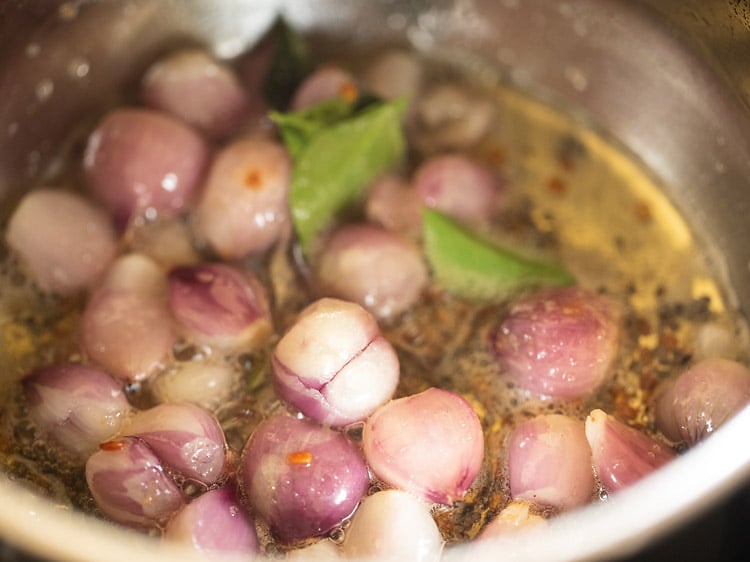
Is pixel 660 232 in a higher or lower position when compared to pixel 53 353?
higher

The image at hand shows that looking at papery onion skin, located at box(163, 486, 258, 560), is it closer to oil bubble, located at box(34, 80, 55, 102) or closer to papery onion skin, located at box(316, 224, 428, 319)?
papery onion skin, located at box(316, 224, 428, 319)

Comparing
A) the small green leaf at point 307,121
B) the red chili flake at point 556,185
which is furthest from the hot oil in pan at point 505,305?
the small green leaf at point 307,121

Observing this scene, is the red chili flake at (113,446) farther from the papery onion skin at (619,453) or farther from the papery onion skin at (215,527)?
the papery onion skin at (619,453)

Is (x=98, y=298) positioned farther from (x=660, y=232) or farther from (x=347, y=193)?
(x=660, y=232)

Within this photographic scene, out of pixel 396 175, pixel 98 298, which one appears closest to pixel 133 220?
pixel 98 298

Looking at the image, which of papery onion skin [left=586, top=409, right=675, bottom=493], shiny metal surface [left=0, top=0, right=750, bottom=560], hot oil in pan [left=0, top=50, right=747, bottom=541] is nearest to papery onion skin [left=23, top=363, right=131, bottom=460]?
hot oil in pan [left=0, top=50, right=747, bottom=541]

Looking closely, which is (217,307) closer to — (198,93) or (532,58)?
(198,93)
